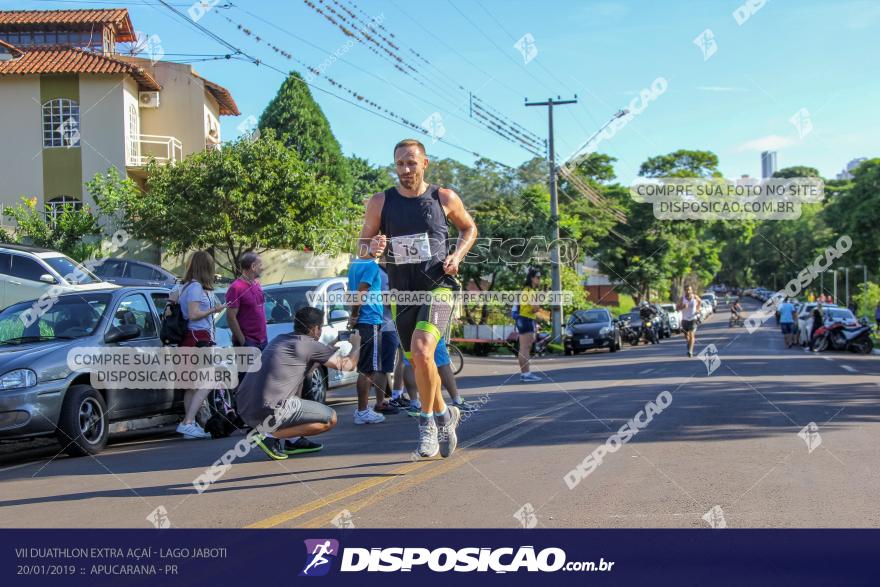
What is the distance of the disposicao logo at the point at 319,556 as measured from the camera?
11.9ft

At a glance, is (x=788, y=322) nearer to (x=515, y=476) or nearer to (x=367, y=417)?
(x=367, y=417)

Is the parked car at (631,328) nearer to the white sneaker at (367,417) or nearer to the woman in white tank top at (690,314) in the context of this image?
the woman in white tank top at (690,314)

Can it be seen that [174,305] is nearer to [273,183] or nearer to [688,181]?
[273,183]

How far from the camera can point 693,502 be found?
4.81 m

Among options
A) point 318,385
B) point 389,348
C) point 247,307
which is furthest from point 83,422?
point 389,348

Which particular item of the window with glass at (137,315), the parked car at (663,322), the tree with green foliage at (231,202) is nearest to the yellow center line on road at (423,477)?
the window with glass at (137,315)

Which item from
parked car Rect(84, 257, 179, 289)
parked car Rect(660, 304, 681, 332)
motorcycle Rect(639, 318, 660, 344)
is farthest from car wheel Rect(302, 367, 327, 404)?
parked car Rect(660, 304, 681, 332)

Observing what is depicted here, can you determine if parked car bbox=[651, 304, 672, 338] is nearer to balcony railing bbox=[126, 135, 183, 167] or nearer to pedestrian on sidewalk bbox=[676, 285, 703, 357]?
pedestrian on sidewalk bbox=[676, 285, 703, 357]

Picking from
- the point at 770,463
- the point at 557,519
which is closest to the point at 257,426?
the point at 557,519

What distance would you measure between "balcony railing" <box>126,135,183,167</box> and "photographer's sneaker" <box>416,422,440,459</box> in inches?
1136

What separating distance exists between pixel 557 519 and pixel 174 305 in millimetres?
5775

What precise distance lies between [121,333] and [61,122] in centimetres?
2729

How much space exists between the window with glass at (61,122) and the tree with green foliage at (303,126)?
17.8 meters

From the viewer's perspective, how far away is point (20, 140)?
107ft
